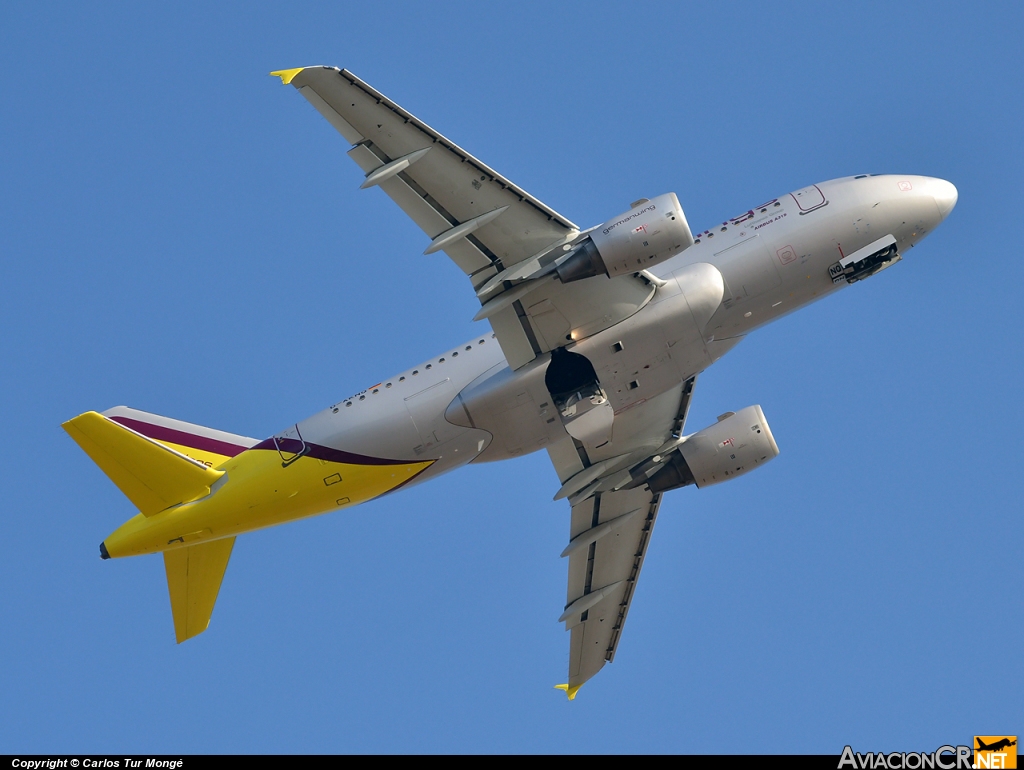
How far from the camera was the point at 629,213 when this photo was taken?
34219 millimetres

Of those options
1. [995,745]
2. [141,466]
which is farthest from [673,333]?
[141,466]

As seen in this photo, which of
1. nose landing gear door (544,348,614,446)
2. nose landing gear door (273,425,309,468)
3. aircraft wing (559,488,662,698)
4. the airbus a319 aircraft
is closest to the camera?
the airbus a319 aircraft

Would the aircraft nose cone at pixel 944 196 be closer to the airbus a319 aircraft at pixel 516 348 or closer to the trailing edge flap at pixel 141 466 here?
the airbus a319 aircraft at pixel 516 348

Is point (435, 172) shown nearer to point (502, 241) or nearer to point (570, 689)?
point (502, 241)

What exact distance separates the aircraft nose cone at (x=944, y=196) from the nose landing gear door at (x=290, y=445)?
77.7 feet

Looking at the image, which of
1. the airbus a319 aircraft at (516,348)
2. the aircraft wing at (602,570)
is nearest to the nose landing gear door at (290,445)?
the airbus a319 aircraft at (516,348)

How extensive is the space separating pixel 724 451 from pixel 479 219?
13.8 metres

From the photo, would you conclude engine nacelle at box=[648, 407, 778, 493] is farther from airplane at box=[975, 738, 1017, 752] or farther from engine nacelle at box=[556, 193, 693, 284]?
airplane at box=[975, 738, 1017, 752]

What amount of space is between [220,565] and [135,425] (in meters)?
6.07

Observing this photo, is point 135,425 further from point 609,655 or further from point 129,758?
point 609,655

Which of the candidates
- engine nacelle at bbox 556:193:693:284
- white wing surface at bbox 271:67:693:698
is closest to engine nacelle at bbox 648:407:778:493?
white wing surface at bbox 271:67:693:698

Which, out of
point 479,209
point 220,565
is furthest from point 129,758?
point 479,209

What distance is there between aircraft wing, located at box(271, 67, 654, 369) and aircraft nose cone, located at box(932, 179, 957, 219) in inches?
434

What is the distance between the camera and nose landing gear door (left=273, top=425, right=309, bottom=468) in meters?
37.2
